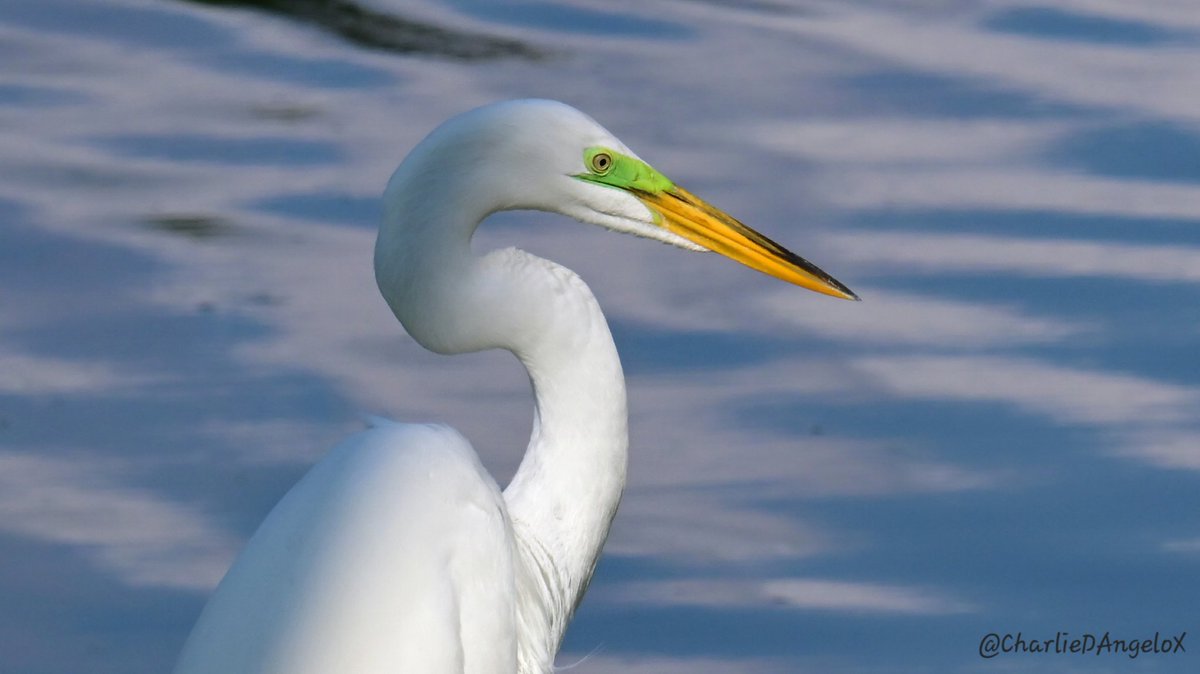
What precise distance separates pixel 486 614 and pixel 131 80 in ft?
15.0

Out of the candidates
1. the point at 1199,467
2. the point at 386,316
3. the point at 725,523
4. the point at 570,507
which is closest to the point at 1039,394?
the point at 1199,467

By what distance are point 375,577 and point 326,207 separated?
325 cm

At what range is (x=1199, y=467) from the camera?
4.70m

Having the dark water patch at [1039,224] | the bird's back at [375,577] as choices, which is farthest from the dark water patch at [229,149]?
Answer: the bird's back at [375,577]

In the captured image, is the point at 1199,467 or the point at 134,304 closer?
the point at 1199,467

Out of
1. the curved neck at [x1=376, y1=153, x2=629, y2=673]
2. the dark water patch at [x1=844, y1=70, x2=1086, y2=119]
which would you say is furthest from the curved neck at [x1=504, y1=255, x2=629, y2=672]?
the dark water patch at [x1=844, y1=70, x2=1086, y2=119]

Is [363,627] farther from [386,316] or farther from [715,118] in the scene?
[715,118]

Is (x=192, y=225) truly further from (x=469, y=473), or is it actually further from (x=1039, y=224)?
(x=469, y=473)

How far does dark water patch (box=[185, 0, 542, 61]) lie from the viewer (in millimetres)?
7184

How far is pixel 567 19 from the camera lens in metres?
7.62

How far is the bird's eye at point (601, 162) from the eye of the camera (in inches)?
122

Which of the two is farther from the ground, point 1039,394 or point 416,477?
point 416,477

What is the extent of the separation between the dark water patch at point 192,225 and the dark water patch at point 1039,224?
1.90 metres

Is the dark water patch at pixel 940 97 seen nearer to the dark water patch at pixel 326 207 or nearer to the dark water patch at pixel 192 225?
the dark water patch at pixel 326 207
